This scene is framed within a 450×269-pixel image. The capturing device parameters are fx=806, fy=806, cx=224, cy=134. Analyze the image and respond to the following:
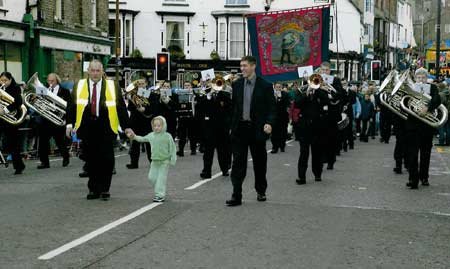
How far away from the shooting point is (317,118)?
14.0 metres

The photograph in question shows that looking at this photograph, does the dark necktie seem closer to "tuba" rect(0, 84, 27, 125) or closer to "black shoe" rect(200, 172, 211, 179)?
"black shoe" rect(200, 172, 211, 179)

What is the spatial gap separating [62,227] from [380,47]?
6556cm

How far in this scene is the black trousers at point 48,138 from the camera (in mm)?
16709

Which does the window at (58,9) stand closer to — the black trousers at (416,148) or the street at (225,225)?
the street at (225,225)

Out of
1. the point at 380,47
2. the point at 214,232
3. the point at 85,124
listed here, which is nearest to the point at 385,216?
the point at 214,232

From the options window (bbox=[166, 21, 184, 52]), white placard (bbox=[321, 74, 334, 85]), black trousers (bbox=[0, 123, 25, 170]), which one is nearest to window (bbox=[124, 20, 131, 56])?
window (bbox=[166, 21, 184, 52])

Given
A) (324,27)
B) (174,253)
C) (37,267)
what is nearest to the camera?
(37,267)

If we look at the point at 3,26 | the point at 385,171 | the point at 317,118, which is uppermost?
the point at 3,26

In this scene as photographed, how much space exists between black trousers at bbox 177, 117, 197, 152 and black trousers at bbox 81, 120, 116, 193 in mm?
9233

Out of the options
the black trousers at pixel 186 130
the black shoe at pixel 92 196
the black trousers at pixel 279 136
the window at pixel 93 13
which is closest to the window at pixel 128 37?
the window at pixel 93 13

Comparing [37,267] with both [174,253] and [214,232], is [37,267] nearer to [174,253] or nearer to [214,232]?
[174,253]

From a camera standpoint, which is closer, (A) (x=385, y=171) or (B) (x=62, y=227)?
(B) (x=62, y=227)

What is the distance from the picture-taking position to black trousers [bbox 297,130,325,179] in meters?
13.7

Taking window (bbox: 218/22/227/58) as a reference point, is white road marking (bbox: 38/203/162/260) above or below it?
below
